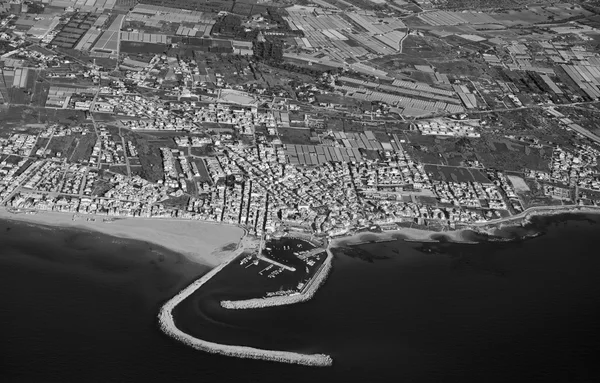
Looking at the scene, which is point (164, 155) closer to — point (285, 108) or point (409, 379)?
point (285, 108)

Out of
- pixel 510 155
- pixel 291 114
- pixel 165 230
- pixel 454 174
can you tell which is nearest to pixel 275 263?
pixel 165 230

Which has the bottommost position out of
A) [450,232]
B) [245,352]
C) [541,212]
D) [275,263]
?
[245,352]

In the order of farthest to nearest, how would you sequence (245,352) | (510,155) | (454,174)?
1. (510,155)
2. (454,174)
3. (245,352)

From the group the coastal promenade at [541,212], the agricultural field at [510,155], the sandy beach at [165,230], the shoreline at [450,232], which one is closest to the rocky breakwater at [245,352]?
the sandy beach at [165,230]

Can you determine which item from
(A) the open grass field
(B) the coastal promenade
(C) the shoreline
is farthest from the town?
(C) the shoreline

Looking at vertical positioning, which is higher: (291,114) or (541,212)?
(291,114)

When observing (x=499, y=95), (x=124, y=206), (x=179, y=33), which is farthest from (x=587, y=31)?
(x=124, y=206)

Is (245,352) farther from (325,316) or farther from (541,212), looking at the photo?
(541,212)

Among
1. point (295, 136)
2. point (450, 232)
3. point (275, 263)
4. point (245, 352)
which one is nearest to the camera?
A: point (245, 352)
